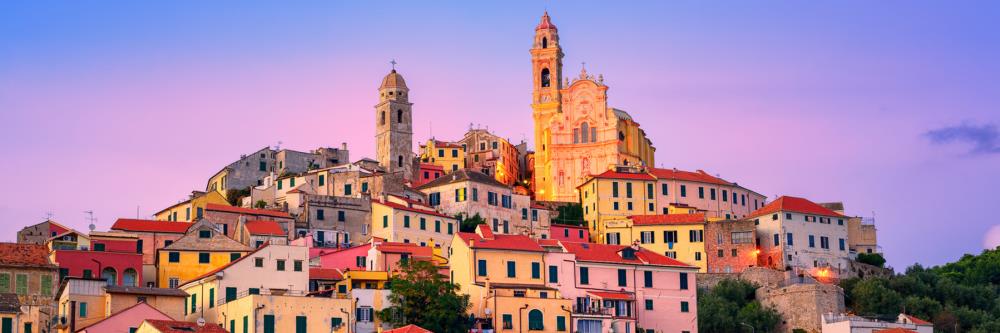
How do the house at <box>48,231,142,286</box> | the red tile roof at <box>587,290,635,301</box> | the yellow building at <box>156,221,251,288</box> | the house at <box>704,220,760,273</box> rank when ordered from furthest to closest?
the house at <box>704,220,760,273</box> → the yellow building at <box>156,221,251,288</box> → the house at <box>48,231,142,286</box> → the red tile roof at <box>587,290,635,301</box>

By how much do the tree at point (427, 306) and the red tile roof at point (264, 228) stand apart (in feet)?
50.5

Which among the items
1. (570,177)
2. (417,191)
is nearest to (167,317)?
(417,191)

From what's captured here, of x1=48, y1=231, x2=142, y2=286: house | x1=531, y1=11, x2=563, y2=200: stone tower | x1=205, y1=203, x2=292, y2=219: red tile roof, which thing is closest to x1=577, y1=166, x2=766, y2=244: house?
x1=531, y1=11, x2=563, y2=200: stone tower

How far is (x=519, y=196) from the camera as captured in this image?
323 ft

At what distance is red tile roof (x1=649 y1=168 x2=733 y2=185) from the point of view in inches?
3973

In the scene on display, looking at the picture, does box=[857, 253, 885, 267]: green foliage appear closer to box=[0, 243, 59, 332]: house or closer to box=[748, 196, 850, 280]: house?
box=[748, 196, 850, 280]: house

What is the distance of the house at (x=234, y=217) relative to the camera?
8373cm

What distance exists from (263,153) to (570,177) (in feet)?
70.6

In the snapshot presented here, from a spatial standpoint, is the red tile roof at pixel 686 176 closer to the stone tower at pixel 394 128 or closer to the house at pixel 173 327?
the stone tower at pixel 394 128

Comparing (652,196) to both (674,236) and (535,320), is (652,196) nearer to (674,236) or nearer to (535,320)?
(674,236)

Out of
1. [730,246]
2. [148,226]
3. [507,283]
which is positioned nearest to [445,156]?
[730,246]

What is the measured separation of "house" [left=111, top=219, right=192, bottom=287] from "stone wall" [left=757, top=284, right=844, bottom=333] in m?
30.7

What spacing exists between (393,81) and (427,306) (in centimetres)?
4482

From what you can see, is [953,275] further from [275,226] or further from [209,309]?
[209,309]
